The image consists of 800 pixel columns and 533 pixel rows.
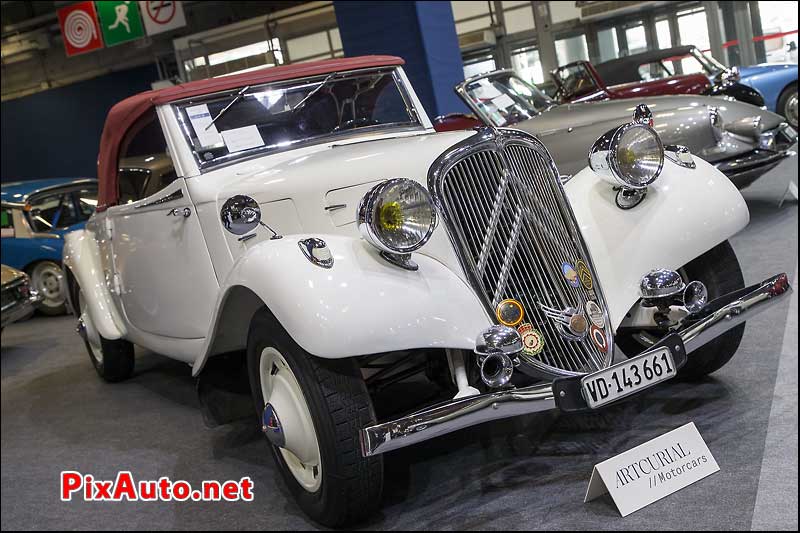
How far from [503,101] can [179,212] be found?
137 inches

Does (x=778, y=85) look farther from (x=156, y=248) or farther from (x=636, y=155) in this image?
(x=156, y=248)

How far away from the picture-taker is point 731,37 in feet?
21.4

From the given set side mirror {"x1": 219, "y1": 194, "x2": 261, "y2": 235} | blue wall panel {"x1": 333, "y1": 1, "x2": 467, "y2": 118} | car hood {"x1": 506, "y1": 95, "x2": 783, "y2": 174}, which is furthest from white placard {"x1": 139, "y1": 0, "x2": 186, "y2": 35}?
side mirror {"x1": 219, "y1": 194, "x2": 261, "y2": 235}

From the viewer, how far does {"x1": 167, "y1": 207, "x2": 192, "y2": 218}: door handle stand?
10.5ft

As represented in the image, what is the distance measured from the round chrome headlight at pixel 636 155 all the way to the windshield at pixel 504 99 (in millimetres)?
2948

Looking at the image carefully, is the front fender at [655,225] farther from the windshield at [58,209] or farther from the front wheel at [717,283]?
the windshield at [58,209]

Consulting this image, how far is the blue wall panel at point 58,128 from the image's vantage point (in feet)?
46.9

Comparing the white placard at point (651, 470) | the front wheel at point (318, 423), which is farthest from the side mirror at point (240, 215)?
the white placard at point (651, 470)

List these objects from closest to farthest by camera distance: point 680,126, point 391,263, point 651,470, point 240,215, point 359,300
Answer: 1. point 651,470
2. point 359,300
3. point 391,263
4. point 240,215
5. point 680,126

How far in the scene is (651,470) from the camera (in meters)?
1.93

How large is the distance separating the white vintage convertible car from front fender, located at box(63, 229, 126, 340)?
22.5 inches

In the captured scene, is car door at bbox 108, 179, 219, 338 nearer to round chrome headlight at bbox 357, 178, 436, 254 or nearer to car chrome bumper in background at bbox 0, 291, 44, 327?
round chrome headlight at bbox 357, 178, 436, 254

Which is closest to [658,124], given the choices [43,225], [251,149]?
[251,149]

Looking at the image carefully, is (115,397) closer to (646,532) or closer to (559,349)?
(559,349)
